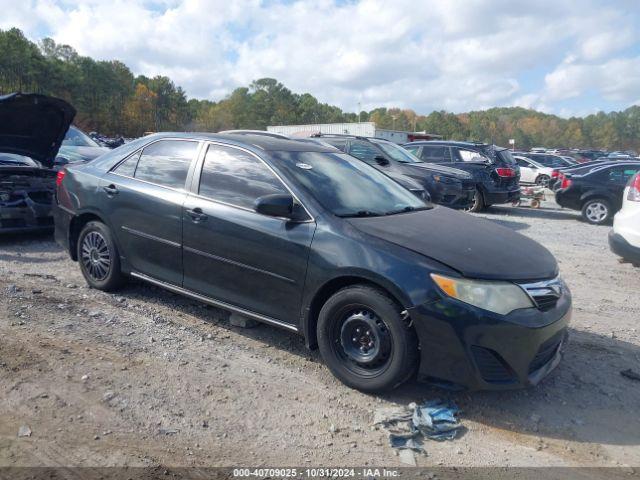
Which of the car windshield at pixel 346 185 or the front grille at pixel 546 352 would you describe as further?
the car windshield at pixel 346 185

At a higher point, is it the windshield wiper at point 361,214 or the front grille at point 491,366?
the windshield wiper at point 361,214

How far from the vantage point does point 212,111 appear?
93562 mm

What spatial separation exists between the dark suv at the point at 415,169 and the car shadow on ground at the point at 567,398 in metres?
6.56

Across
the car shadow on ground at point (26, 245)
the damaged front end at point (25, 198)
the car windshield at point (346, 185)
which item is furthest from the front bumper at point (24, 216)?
the car windshield at point (346, 185)

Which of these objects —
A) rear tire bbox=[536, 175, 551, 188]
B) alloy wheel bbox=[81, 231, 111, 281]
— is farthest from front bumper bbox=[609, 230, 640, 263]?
rear tire bbox=[536, 175, 551, 188]

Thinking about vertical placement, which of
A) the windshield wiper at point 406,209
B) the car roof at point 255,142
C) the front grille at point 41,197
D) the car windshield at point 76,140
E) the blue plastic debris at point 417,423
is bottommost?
the blue plastic debris at point 417,423

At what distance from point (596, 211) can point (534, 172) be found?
35.1ft

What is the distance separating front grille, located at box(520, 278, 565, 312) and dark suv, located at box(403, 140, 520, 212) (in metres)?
8.93

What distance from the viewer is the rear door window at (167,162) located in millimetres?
4598

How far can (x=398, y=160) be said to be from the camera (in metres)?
11.3

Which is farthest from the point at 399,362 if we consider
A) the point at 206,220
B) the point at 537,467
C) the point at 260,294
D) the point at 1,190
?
the point at 1,190

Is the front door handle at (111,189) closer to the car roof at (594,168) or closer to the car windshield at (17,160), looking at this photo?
the car windshield at (17,160)

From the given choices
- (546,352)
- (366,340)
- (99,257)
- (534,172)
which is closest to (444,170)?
(99,257)

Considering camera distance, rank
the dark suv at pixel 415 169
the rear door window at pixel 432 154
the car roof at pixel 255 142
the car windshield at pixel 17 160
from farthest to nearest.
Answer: the rear door window at pixel 432 154 < the dark suv at pixel 415 169 < the car windshield at pixel 17 160 < the car roof at pixel 255 142
